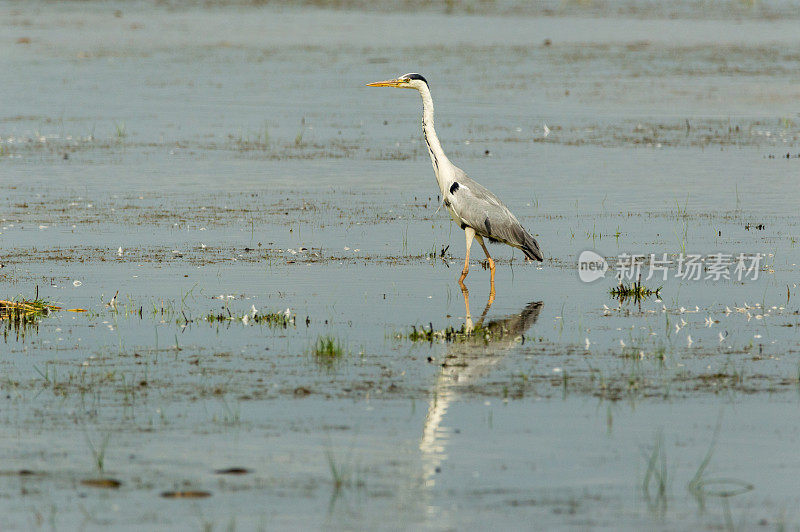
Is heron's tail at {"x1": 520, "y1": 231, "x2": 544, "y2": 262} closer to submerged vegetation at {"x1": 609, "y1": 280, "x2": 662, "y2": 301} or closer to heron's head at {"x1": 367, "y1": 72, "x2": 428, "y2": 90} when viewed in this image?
submerged vegetation at {"x1": 609, "y1": 280, "x2": 662, "y2": 301}

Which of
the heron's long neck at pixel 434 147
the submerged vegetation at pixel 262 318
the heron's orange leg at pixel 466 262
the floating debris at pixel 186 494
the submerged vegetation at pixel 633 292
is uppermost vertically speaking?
the heron's long neck at pixel 434 147

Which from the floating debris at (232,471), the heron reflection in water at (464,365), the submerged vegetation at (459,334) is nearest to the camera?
the floating debris at (232,471)

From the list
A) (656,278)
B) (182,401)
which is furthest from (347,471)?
(656,278)

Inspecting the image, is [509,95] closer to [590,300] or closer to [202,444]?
[590,300]

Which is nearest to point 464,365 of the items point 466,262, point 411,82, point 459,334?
point 459,334

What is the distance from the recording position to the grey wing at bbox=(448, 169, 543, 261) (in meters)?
12.8

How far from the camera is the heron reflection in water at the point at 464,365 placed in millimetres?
7434

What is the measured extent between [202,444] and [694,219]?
9463 mm

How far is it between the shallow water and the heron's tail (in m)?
0.23

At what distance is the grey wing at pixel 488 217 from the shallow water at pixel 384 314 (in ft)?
1.19

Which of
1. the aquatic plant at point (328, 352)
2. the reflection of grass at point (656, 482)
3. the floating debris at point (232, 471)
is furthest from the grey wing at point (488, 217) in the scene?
the floating debris at point (232, 471)

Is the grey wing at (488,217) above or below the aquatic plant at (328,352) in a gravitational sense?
above

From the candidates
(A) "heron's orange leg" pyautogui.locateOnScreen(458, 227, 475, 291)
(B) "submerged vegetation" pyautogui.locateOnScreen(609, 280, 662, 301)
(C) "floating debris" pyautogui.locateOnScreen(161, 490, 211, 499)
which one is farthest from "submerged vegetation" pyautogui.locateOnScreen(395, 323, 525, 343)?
(C) "floating debris" pyautogui.locateOnScreen(161, 490, 211, 499)

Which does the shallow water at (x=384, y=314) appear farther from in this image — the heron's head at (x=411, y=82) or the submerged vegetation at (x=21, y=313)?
the heron's head at (x=411, y=82)
